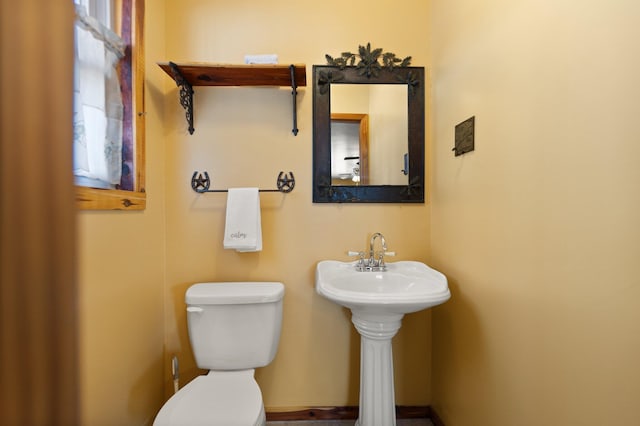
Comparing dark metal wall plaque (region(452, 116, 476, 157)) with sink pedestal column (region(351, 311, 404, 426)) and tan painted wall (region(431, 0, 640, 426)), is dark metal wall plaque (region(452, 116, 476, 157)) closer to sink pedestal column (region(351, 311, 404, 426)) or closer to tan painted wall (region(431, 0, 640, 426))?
tan painted wall (region(431, 0, 640, 426))

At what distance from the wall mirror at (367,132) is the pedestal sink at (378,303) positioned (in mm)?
397

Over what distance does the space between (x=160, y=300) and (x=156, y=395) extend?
0.48 meters

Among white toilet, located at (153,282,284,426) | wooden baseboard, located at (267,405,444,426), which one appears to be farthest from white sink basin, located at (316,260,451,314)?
wooden baseboard, located at (267,405,444,426)

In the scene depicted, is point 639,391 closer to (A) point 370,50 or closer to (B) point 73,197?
(B) point 73,197

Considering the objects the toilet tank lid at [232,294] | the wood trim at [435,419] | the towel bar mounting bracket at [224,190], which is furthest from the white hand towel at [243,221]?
the wood trim at [435,419]

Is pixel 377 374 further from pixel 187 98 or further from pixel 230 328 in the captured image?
pixel 187 98

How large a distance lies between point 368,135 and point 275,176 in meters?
0.57

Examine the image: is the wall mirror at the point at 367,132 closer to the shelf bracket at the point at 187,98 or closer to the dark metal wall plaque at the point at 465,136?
the dark metal wall plaque at the point at 465,136

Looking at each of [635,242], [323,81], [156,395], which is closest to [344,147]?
[323,81]

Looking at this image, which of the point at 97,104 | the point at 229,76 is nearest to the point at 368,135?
the point at 229,76

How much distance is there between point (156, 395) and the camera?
136cm

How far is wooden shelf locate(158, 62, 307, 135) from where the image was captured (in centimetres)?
126

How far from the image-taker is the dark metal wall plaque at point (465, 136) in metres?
1.08

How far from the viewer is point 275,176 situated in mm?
1453
